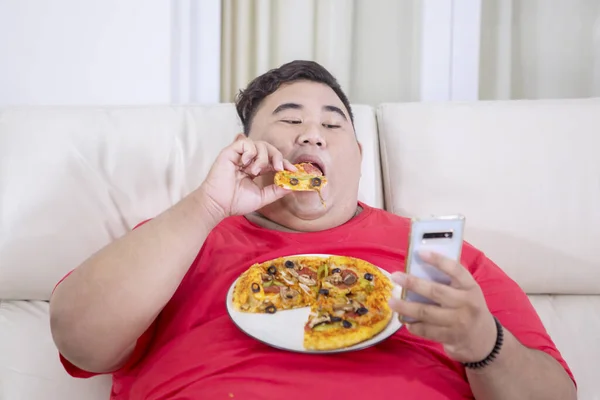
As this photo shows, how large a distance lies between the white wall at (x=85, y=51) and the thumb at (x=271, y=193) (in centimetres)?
102

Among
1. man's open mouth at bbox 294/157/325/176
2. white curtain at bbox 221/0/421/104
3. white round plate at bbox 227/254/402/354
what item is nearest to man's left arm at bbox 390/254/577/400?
white round plate at bbox 227/254/402/354

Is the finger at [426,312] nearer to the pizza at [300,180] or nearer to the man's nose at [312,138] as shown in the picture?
the pizza at [300,180]

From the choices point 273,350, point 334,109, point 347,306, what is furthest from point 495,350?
point 334,109

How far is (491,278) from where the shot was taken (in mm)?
1213

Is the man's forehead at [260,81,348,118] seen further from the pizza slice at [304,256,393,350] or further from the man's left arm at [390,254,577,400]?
the man's left arm at [390,254,577,400]

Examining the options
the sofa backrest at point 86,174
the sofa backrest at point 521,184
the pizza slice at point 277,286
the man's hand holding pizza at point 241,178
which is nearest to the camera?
the pizza slice at point 277,286

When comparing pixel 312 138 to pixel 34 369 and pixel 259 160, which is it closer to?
pixel 259 160

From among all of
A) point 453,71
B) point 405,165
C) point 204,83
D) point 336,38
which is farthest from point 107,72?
point 453,71

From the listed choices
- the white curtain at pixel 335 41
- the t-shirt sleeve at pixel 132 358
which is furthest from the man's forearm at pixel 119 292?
the white curtain at pixel 335 41

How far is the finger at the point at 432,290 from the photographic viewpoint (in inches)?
29.8

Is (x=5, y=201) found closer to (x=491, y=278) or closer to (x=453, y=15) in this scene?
(x=491, y=278)

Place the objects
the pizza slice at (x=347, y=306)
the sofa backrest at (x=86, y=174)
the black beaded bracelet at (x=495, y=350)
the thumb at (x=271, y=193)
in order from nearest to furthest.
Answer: the black beaded bracelet at (x=495, y=350)
the pizza slice at (x=347, y=306)
the thumb at (x=271, y=193)
the sofa backrest at (x=86, y=174)

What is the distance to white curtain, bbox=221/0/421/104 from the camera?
7.32 feet

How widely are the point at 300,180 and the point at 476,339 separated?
0.58 metres
